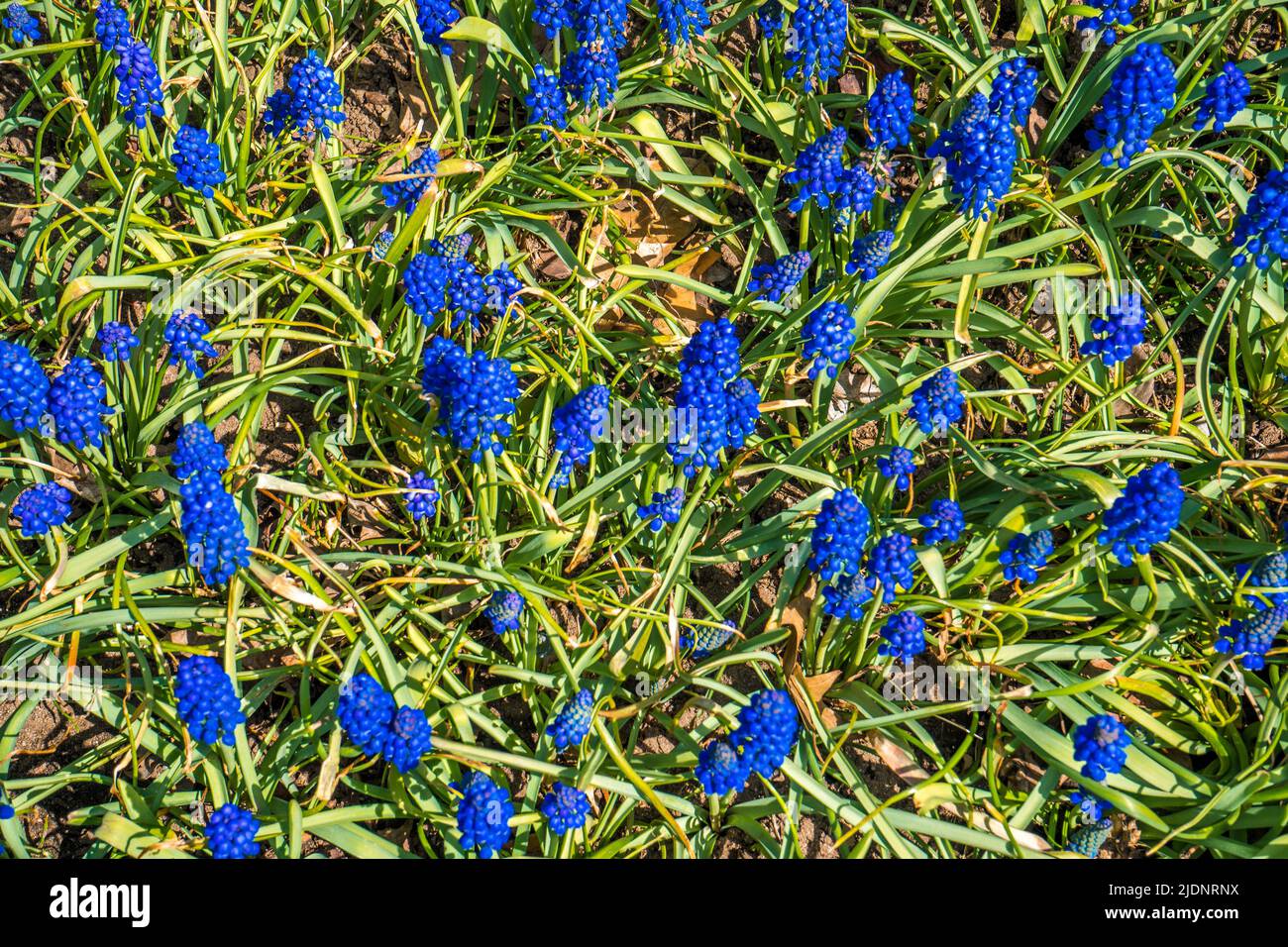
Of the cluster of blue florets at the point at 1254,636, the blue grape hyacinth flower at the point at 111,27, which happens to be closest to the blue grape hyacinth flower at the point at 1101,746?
the cluster of blue florets at the point at 1254,636

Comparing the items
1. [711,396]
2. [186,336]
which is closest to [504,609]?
[711,396]

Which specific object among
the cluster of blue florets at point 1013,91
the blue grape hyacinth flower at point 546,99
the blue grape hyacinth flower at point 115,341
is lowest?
the blue grape hyacinth flower at point 115,341

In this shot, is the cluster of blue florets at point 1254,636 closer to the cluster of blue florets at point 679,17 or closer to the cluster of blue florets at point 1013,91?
the cluster of blue florets at point 1013,91

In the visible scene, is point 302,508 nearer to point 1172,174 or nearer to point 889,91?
point 889,91

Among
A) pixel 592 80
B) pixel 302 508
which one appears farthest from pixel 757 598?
pixel 592 80

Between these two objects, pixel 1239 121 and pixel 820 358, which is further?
pixel 1239 121

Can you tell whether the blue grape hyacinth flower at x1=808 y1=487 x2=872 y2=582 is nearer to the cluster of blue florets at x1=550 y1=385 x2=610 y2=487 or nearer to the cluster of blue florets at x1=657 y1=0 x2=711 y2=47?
the cluster of blue florets at x1=550 y1=385 x2=610 y2=487
